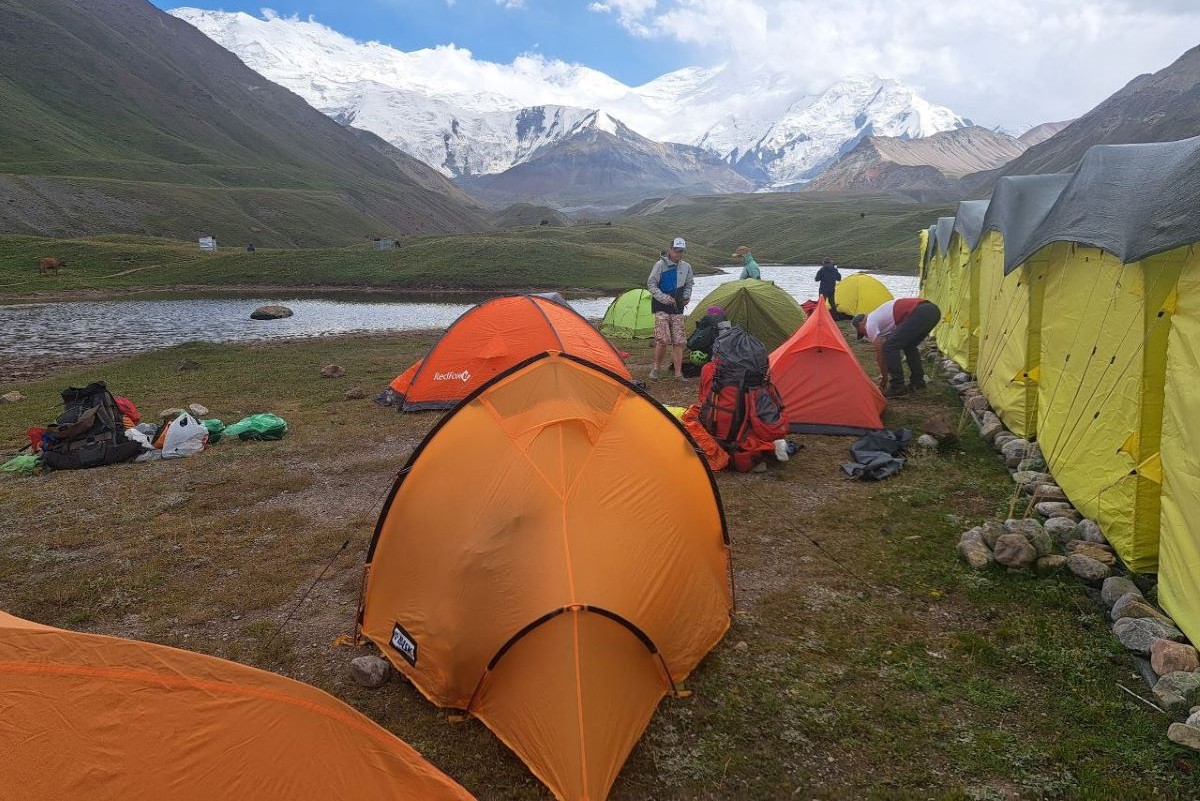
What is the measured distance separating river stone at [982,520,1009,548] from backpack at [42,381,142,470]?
481 inches

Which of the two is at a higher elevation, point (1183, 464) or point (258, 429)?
point (1183, 464)

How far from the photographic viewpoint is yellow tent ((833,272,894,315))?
27.3 meters

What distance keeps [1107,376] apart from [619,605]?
6096 mm

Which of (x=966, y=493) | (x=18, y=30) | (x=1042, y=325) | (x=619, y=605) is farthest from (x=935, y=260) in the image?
(x=18, y=30)

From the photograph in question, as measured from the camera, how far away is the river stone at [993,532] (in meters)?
6.93

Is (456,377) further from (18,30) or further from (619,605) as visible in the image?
(18,30)

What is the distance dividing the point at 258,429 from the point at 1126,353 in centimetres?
1268

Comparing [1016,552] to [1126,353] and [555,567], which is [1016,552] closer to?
[1126,353]

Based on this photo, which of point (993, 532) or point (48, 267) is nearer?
point (993, 532)

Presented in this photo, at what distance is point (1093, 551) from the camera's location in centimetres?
649

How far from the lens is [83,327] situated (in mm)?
30750

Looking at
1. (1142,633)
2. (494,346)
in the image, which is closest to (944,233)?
(494,346)

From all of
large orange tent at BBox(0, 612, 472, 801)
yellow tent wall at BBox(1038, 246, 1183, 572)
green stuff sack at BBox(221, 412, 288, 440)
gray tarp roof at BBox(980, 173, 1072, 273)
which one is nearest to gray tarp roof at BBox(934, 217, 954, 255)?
gray tarp roof at BBox(980, 173, 1072, 273)

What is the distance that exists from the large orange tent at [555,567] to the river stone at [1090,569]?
3.24m
